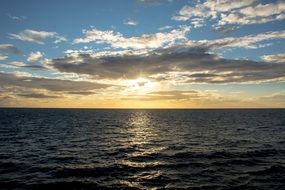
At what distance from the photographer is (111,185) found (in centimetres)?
2491

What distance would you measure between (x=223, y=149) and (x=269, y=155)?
20.7 ft

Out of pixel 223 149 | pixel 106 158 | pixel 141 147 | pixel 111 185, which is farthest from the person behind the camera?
→ pixel 141 147

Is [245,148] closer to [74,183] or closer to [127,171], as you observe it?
[127,171]

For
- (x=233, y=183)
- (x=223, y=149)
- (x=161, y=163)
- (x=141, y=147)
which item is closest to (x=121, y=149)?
(x=141, y=147)

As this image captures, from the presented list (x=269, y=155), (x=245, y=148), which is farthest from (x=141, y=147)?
(x=269, y=155)

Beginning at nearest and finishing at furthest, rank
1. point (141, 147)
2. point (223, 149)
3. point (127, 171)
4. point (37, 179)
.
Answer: point (37, 179), point (127, 171), point (223, 149), point (141, 147)

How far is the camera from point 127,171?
29.8 meters

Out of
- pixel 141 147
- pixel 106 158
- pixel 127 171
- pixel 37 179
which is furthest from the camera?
pixel 141 147

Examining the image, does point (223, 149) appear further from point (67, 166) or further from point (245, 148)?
point (67, 166)

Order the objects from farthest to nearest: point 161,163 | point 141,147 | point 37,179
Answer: point 141,147 < point 161,163 < point 37,179

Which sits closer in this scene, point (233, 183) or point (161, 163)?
point (233, 183)

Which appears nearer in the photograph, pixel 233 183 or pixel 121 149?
pixel 233 183

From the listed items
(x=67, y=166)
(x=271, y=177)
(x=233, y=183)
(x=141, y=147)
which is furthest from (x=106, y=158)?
(x=271, y=177)

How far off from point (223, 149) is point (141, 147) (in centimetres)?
1271
